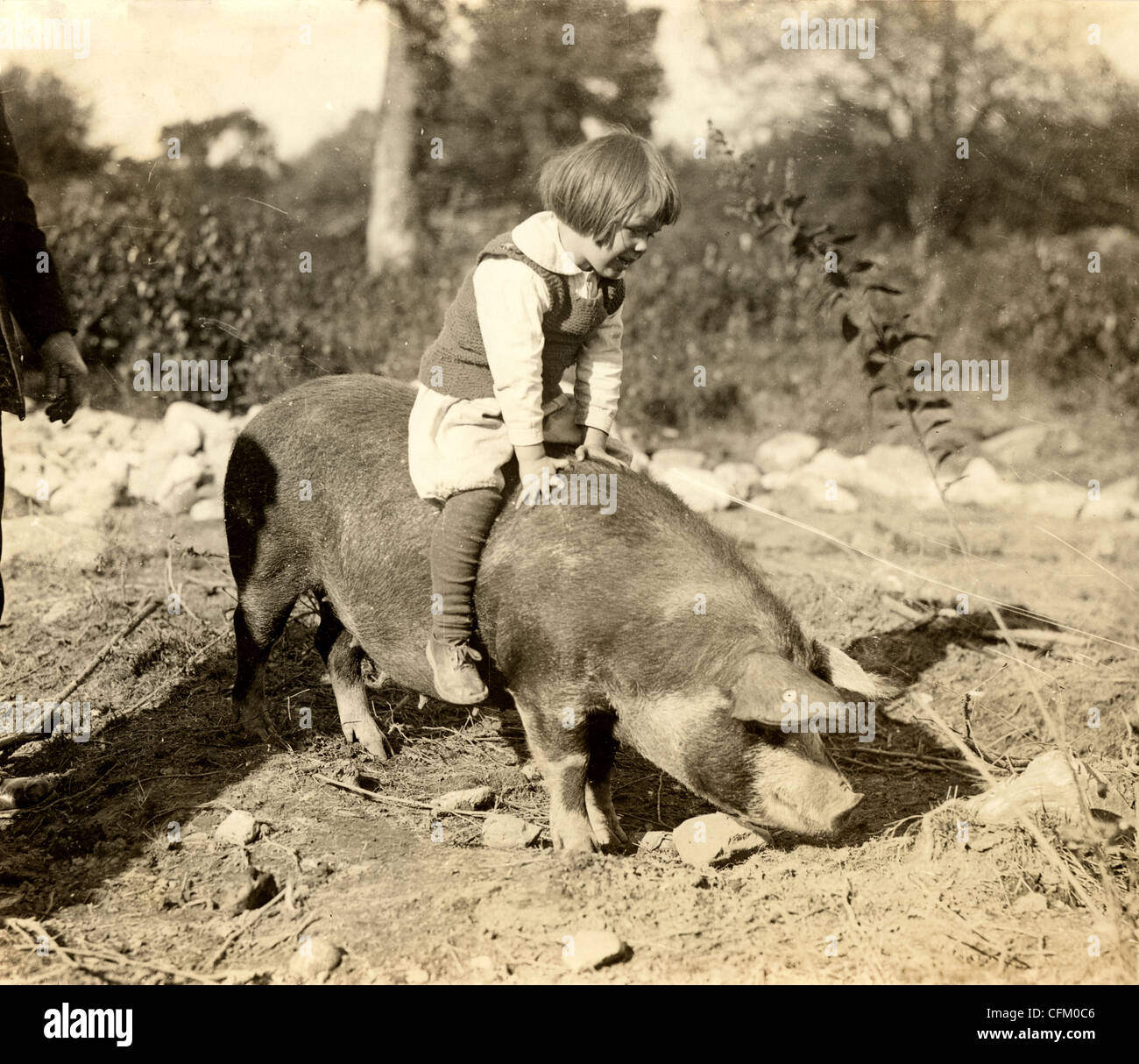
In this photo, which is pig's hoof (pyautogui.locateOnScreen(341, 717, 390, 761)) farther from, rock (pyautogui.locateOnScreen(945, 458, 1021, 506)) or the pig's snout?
rock (pyautogui.locateOnScreen(945, 458, 1021, 506))

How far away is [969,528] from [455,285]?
16.1 feet

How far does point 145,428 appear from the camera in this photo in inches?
363

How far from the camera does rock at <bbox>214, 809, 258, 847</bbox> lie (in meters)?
4.11

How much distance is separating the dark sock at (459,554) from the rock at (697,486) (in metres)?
4.87

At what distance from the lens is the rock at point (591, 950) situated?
10.8 ft

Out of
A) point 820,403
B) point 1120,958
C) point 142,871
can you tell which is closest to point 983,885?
point 1120,958

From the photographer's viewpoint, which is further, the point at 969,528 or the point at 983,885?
the point at 969,528

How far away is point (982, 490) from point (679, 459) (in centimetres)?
258

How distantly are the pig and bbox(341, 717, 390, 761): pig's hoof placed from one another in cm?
74

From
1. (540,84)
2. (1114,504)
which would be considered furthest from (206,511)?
(1114,504)

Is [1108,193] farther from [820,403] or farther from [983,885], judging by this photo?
[983,885]

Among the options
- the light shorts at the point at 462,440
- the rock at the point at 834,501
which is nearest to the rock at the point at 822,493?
the rock at the point at 834,501

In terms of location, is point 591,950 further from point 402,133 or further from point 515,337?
point 402,133

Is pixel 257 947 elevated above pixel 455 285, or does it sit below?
below
